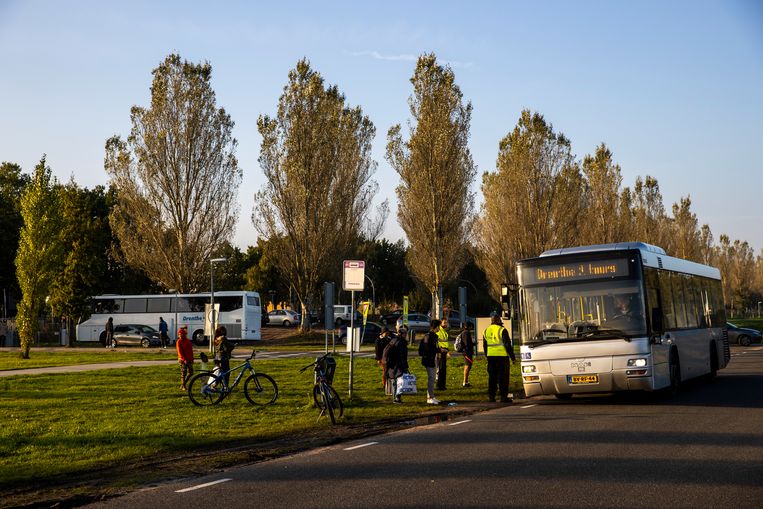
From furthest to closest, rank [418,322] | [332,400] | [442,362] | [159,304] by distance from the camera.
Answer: [418,322] < [159,304] < [442,362] < [332,400]

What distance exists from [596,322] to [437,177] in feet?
117

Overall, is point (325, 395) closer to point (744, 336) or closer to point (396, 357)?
point (396, 357)

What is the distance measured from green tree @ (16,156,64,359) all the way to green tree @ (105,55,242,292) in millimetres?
15691

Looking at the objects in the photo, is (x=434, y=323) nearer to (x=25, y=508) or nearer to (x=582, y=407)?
(x=582, y=407)

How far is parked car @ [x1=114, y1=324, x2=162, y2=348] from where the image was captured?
54.7 meters

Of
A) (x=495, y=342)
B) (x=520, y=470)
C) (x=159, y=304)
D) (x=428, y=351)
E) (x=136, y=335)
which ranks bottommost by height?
(x=520, y=470)

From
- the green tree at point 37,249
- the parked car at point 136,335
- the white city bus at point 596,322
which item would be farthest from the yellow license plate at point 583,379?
the parked car at point 136,335

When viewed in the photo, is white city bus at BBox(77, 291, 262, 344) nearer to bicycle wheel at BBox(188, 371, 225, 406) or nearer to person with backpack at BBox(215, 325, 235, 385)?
person with backpack at BBox(215, 325, 235, 385)

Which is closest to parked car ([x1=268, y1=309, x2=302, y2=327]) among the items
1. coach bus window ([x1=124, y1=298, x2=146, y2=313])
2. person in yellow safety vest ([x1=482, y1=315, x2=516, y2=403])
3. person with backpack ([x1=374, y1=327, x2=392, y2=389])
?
coach bus window ([x1=124, y1=298, x2=146, y2=313])

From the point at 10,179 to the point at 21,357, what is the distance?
Answer: 50.3 m

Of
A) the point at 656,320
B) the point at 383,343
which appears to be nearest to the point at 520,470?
the point at 656,320

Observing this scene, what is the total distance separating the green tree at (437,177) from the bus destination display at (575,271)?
113 feet

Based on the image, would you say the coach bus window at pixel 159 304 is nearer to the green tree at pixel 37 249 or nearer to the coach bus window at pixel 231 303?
the coach bus window at pixel 231 303

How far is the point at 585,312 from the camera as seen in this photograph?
16484 millimetres
